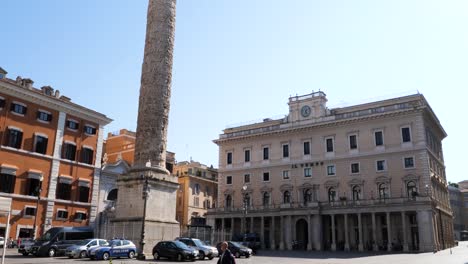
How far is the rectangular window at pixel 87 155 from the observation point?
120 ft

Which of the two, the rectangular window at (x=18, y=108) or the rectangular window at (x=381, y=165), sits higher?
the rectangular window at (x=18, y=108)

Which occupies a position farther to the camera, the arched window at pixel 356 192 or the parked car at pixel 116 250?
the arched window at pixel 356 192

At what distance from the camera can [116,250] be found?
19.8 meters

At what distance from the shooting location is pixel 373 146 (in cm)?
4512

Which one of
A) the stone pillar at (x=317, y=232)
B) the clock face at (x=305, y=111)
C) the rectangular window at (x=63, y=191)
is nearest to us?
the rectangular window at (x=63, y=191)

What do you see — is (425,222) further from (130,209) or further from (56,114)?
(56,114)

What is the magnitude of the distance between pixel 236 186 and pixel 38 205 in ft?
89.2

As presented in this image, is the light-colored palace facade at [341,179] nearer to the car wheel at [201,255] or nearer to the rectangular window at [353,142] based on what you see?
the rectangular window at [353,142]

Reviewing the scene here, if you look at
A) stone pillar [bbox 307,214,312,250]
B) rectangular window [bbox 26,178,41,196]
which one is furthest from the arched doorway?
rectangular window [bbox 26,178,41,196]

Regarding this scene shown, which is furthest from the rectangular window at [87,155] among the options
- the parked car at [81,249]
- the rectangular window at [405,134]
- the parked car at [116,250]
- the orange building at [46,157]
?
the rectangular window at [405,134]

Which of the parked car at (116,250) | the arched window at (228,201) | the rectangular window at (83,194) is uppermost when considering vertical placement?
the arched window at (228,201)

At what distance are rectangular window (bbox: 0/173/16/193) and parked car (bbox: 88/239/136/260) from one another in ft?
43.8

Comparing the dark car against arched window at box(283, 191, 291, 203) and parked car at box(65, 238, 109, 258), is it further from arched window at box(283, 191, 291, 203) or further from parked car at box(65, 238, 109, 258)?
arched window at box(283, 191, 291, 203)

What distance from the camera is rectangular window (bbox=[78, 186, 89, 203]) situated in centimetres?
3559
